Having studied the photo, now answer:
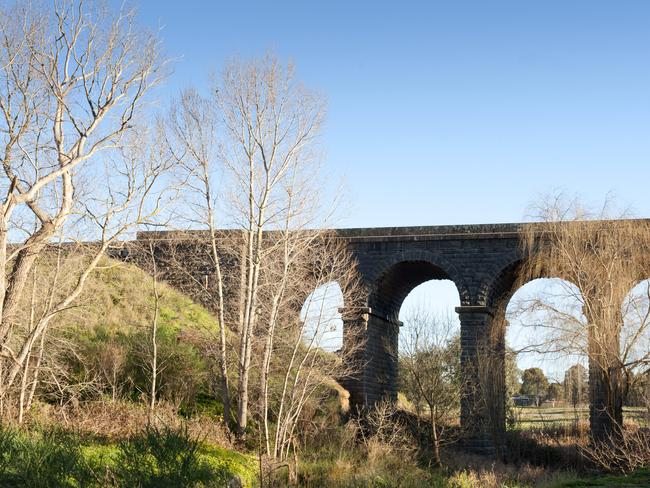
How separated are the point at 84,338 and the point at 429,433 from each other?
32.7 feet

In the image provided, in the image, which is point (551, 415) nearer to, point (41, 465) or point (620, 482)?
point (620, 482)

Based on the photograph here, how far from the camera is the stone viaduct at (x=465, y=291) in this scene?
2298 centimetres

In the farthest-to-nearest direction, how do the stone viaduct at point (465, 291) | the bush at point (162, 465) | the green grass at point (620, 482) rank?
1. the stone viaduct at point (465, 291)
2. the green grass at point (620, 482)
3. the bush at point (162, 465)

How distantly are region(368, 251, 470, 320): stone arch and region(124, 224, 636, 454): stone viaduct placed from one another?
0.03 meters

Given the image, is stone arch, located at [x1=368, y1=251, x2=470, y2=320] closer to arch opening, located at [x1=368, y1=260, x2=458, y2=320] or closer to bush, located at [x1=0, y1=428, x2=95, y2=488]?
arch opening, located at [x1=368, y1=260, x2=458, y2=320]

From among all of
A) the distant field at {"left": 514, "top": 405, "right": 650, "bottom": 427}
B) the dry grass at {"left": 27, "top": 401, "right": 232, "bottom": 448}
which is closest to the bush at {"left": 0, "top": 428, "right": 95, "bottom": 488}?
the dry grass at {"left": 27, "top": 401, "right": 232, "bottom": 448}

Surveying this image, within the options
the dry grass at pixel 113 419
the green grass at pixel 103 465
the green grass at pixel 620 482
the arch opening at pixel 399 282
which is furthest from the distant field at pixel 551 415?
the green grass at pixel 103 465

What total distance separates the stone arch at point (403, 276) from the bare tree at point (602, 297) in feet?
9.94

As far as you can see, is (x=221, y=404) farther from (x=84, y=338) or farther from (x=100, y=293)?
(x=100, y=293)

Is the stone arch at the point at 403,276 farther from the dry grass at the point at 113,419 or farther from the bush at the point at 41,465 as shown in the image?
the bush at the point at 41,465

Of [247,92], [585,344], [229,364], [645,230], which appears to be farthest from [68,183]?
[645,230]

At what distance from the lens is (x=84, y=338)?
1991 centimetres

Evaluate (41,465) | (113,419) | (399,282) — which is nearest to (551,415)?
(399,282)

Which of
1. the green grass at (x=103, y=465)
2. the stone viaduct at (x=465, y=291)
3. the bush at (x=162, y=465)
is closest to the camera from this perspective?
the bush at (x=162, y=465)
